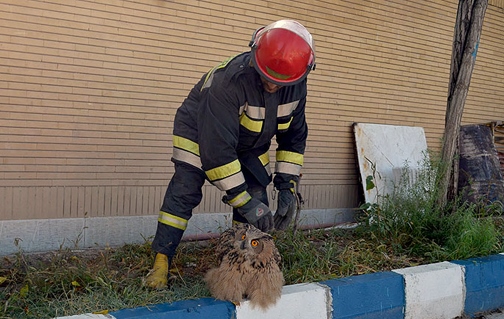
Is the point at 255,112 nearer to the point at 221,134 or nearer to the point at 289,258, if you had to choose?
the point at 221,134

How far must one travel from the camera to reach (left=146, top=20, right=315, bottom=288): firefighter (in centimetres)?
327

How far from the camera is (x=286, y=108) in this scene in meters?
3.62

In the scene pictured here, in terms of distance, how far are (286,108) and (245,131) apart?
33cm

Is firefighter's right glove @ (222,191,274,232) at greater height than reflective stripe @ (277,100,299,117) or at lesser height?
lesser

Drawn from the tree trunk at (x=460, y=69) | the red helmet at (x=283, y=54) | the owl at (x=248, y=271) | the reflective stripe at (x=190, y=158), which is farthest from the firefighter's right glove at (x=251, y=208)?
the tree trunk at (x=460, y=69)

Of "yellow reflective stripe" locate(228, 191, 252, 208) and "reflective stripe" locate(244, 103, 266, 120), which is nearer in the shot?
"yellow reflective stripe" locate(228, 191, 252, 208)

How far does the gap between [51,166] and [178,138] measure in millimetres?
1820

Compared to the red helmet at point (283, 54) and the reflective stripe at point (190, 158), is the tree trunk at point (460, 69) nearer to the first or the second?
the red helmet at point (283, 54)

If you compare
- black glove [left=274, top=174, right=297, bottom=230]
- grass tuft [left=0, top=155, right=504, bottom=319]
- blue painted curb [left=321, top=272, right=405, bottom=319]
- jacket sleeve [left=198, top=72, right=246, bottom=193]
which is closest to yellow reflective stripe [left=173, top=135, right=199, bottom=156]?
jacket sleeve [left=198, top=72, right=246, bottom=193]

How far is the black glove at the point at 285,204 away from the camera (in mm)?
3842

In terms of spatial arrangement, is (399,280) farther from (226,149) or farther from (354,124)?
(354,124)

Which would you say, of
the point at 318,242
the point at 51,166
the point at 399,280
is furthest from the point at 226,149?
the point at 51,166

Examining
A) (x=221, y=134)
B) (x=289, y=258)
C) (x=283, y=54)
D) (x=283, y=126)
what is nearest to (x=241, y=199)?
(x=221, y=134)

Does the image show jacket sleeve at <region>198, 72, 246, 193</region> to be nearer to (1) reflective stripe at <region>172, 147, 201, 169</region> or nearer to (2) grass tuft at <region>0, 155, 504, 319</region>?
(1) reflective stripe at <region>172, 147, 201, 169</region>
